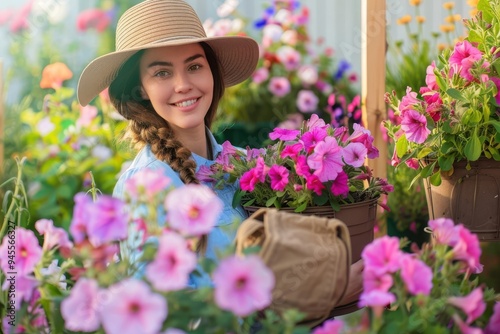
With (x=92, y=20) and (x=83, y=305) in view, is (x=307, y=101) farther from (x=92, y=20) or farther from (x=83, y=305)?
(x=83, y=305)

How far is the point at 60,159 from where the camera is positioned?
3646mm

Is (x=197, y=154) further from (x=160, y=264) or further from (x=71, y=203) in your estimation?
(x=71, y=203)

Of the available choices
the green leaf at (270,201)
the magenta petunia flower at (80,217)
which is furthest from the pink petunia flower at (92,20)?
the magenta petunia flower at (80,217)

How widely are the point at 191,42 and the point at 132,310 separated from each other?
1169mm

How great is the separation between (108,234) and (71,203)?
8.35 ft

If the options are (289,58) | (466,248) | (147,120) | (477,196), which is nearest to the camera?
(466,248)

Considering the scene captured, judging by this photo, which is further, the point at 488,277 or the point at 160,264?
the point at 488,277

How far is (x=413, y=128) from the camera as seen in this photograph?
6.06 ft

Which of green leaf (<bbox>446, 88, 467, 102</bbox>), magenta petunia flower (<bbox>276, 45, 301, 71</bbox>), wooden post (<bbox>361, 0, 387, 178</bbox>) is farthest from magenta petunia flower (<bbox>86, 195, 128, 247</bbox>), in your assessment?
magenta petunia flower (<bbox>276, 45, 301, 71</bbox>)

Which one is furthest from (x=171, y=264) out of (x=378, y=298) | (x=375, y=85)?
(x=375, y=85)

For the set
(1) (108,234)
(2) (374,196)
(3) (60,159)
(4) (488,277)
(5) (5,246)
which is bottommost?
(4) (488,277)

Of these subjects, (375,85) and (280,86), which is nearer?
(375,85)

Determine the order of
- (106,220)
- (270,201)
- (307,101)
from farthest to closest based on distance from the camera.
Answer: (307,101), (270,201), (106,220)

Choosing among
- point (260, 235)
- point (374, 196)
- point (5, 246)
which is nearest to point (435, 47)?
point (374, 196)
